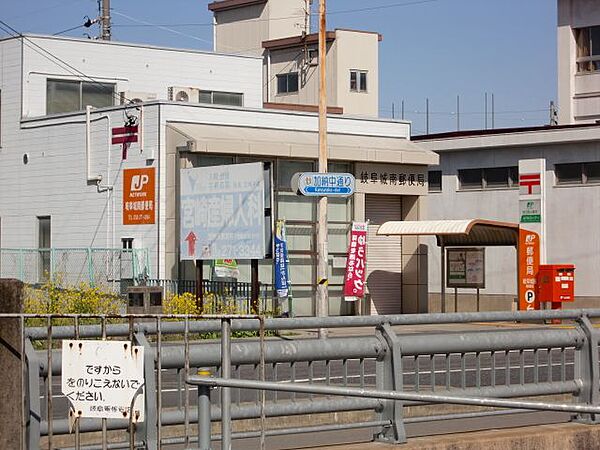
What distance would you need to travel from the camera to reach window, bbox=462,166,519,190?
137ft

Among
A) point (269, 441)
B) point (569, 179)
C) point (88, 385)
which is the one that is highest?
point (569, 179)

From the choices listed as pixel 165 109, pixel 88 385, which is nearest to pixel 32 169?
pixel 165 109

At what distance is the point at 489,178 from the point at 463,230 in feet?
26.7

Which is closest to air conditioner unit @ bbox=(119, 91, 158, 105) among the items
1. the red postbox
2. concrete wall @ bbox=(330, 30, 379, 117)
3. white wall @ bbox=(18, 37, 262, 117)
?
white wall @ bbox=(18, 37, 262, 117)

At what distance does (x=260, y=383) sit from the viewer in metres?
7.18

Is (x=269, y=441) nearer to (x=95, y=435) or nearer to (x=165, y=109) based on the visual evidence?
(x=95, y=435)

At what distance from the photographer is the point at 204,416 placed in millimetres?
7496

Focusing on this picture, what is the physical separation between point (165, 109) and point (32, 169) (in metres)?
5.79

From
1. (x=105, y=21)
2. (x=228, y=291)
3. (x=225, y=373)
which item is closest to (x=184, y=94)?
(x=228, y=291)

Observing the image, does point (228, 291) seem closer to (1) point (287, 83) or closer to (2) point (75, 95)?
(2) point (75, 95)

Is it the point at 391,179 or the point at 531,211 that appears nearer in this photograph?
the point at 531,211

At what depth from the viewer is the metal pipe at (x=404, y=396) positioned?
681 cm

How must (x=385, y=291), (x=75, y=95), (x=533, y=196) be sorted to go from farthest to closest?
(x=75, y=95) < (x=385, y=291) < (x=533, y=196)

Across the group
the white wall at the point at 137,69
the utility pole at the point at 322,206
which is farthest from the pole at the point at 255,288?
the white wall at the point at 137,69
